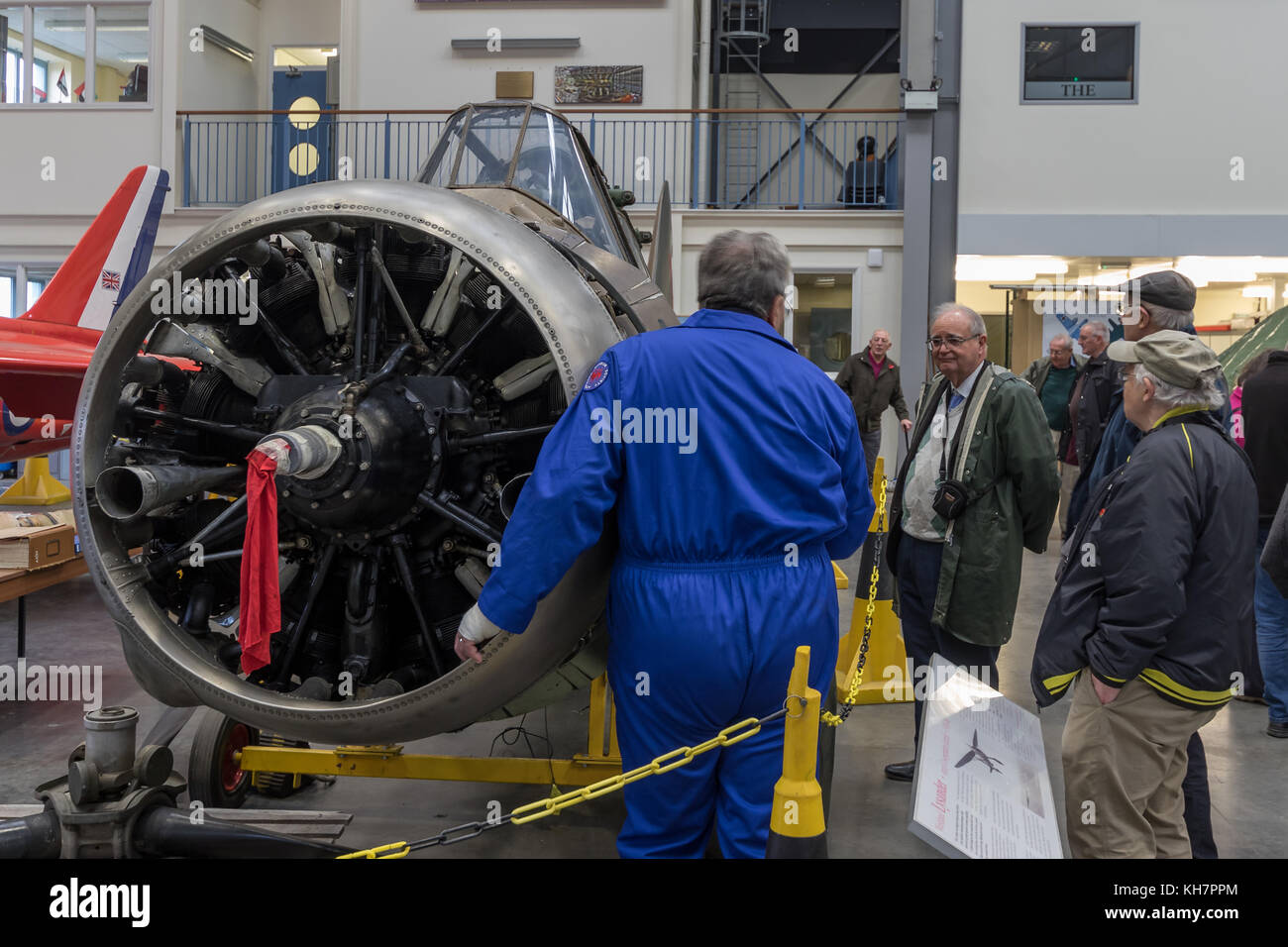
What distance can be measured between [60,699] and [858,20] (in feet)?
49.2

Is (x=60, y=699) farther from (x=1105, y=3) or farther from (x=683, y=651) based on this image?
(x=1105, y=3)

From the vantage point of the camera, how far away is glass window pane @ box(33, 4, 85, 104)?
14109 millimetres

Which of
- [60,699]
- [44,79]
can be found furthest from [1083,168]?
[44,79]

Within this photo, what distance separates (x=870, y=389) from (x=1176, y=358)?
8397 millimetres

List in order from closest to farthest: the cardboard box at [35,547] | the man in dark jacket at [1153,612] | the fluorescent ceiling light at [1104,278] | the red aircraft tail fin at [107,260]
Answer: the man in dark jacket at [1153,612], the cardboard box at [35,547], the red aircraft tail fin at [107,260], the fluorescent ceiling light at [1104,278]

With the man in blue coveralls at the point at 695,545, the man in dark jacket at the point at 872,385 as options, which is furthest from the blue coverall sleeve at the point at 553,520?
the man in dark jacket at the point at 872,385

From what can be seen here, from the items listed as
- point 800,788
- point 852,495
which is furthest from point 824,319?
point 800,788

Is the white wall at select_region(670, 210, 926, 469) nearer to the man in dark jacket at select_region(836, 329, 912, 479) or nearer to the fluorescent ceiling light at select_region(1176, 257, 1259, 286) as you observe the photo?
the man in dark jacket at select_region(836, 329, 912, 479)

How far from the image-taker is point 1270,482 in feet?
16.6

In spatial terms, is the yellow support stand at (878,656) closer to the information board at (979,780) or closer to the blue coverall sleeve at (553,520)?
the information board at (979,780)

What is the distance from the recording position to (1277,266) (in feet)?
42.9

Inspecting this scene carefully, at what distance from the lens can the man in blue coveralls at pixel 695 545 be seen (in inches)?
95.2

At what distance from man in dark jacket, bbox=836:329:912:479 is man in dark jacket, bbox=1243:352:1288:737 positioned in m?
A: 5.67

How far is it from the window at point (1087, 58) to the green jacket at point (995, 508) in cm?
1113
